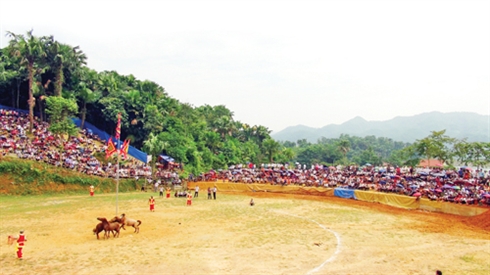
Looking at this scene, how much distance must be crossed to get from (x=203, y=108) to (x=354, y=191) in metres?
63.5

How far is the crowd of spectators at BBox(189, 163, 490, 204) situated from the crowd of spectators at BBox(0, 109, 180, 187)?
8.99 m

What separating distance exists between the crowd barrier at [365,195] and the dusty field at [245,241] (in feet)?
5.64

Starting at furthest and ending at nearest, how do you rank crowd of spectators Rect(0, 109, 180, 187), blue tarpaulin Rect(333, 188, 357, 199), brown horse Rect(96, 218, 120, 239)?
crowd of spectators Rect(0, 109, 180, 187) < blue tarpaulin Rect(333, 188, 357, 199) < brown horse Rect(96, 218, 120, 239)

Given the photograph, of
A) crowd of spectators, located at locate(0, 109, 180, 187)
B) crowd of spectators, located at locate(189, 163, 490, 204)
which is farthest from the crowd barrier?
crowd of spectators, located at locate(0, 109, 180, 187)

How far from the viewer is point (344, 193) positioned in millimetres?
42219


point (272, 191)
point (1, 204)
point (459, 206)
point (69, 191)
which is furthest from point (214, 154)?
point (459, 206)

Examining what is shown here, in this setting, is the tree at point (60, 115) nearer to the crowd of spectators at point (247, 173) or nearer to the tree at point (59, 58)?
the crowd of spectators at point (247, 173)

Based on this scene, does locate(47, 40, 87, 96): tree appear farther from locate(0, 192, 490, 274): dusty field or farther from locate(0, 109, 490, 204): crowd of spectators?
locate(0, 192, 490, 274): dusty field

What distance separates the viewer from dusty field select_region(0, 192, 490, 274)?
607 inches

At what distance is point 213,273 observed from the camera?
14.4 metres

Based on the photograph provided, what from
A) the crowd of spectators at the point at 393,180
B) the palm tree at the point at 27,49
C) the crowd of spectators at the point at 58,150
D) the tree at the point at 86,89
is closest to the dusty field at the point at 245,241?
the crowd of spectators at the point at 393,180

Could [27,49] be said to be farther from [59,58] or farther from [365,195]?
[365,195]

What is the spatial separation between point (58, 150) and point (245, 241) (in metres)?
35.5

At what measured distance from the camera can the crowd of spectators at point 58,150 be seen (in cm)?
4219
